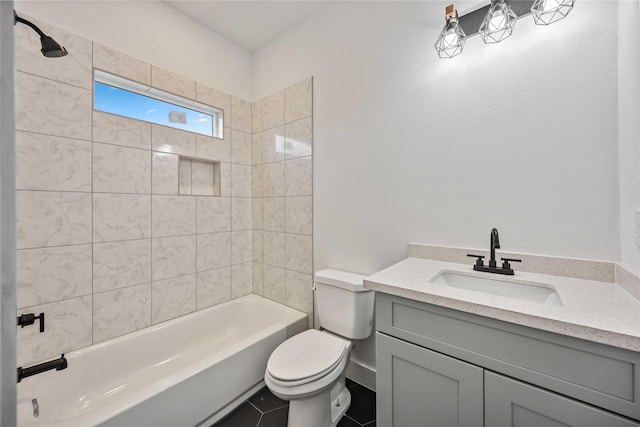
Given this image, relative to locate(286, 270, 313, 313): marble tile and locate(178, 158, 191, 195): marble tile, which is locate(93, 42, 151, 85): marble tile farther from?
locate(286, 270, 313, 313): marble tile

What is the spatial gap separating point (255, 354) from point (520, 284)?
154 centimetres

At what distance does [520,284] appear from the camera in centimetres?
109

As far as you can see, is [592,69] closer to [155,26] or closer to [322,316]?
[322,316]

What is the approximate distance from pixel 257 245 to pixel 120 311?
113 centimetres

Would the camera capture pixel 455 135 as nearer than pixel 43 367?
No

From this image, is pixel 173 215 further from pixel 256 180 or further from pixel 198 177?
pixel 256 180

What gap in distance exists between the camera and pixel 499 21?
119cm

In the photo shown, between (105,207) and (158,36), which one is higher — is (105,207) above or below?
below

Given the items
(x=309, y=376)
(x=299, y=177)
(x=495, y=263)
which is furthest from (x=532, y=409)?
(x=299, y=177)

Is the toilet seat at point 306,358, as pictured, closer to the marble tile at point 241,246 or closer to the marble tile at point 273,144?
the marble tile at point 241,246

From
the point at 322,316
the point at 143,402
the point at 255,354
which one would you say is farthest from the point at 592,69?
the point at 143,402

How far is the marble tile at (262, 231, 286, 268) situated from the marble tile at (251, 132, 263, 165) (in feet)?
2.32

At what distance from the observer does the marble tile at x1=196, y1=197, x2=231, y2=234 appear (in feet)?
7.00

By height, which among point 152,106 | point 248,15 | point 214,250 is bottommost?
point 214,250
